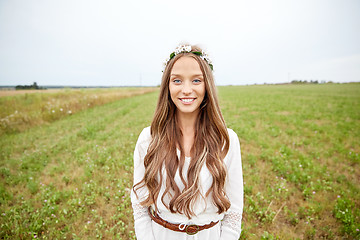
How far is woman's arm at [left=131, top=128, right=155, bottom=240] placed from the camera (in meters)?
1.50

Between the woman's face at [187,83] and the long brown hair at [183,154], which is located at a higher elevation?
the woman's face at [187,83]

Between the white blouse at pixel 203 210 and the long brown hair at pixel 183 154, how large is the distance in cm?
Result: 6

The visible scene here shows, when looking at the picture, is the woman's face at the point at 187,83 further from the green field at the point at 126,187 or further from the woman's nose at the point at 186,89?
the green field at the point at 126,187

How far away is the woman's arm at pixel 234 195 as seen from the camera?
1491 millimetres

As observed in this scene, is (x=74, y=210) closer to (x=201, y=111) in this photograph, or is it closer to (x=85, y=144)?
(x=201, y=111)

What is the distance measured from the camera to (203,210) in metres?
1.48

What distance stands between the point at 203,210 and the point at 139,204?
1.91ft

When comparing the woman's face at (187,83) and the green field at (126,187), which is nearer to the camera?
the woman's face at (187,83)

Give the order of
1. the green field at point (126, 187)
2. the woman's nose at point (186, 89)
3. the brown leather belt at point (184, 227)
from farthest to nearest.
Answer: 1. the green field at point (126, 187)
2. the brown leather belt at point (184, 227)
3. the woman's nose at point (186, 89)

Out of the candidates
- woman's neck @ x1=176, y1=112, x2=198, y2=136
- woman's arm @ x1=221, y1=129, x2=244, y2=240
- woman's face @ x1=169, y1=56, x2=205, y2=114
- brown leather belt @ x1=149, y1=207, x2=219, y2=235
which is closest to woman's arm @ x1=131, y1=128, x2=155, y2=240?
brown leather belt @ x1=149, y1=207, x2=219, y2=235

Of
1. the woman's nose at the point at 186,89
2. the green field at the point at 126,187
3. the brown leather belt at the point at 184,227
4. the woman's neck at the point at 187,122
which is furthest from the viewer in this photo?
the green field at the point at 126,187

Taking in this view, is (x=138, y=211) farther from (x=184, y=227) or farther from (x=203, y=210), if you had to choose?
(x=203, y=210)

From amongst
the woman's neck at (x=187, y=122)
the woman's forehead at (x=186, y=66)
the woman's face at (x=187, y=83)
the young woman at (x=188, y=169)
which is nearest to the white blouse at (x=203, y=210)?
the young woman at (x=188, y=169)

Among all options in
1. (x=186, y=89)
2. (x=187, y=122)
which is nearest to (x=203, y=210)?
(x=187, y=122)
